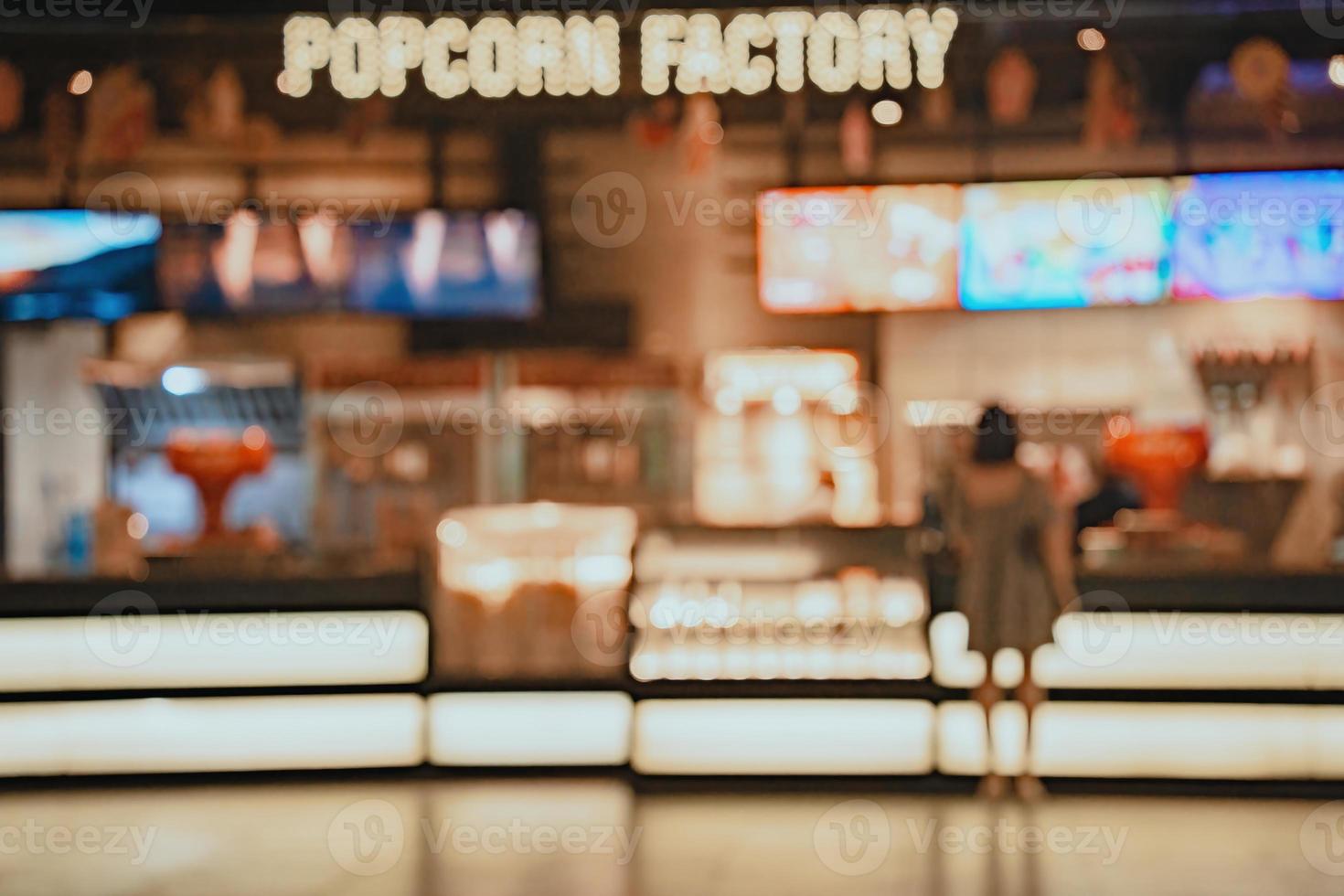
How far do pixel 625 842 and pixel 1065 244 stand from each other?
447cm

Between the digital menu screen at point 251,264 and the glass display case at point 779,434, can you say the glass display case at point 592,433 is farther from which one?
the digital menu screen at point 251,264

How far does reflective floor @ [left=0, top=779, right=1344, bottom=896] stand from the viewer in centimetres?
411

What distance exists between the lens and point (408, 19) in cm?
699

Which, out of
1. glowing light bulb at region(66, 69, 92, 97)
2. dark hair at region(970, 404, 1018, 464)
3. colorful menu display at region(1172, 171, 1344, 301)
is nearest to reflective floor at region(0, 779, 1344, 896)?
dark hair at region(970, 404, 1018, 464)

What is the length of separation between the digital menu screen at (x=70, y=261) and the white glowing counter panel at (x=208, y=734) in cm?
284

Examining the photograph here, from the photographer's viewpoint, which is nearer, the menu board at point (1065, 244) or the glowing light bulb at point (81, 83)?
the glowing light bulb at point (81, 83)

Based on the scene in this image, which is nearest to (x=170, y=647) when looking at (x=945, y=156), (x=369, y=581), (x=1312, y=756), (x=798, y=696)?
(x=369, y=581)

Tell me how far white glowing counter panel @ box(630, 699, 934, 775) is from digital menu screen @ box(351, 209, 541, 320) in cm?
293

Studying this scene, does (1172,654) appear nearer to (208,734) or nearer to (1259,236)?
(1259,236)

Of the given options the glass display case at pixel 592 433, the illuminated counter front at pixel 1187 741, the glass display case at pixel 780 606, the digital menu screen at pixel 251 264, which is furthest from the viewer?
the glass display case at pixel 592 433

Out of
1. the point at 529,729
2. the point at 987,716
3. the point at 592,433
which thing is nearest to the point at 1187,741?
the point at 987,716

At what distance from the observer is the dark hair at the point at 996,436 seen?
17.2 ft

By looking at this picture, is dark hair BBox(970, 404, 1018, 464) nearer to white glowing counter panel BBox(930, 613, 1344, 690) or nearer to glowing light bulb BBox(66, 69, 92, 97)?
white glowing counter panel BBox(930, 613, 1344, 690)

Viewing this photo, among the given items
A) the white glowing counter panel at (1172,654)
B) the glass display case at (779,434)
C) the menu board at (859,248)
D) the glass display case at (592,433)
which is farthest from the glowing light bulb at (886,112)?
the white glowing counter panel at (1172,654)
